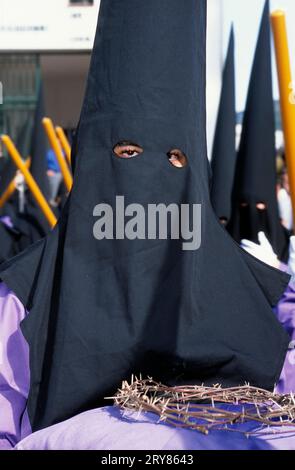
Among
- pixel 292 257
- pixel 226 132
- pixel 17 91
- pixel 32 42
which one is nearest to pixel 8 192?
pixel 226 132

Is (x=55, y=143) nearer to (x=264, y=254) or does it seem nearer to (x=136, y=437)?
(x=264, y=254)

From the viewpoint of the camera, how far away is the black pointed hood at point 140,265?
8.84ft

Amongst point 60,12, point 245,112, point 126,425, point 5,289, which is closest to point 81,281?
point 5,289

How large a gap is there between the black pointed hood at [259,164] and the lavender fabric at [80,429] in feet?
10.7

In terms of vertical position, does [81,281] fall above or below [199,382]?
above

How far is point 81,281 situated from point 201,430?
66cm

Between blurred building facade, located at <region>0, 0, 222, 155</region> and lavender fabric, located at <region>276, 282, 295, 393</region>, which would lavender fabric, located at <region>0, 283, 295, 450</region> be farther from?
blurred building facade, located at <region>0, 0, 222, 155</region>

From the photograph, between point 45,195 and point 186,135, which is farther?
point 45,195

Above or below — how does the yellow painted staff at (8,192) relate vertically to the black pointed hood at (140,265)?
below

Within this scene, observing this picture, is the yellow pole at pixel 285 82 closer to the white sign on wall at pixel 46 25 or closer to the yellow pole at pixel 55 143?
the yellow pole at pixel 55 143

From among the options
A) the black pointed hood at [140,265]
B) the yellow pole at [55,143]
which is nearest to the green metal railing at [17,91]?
the yellow pole at [55,143]

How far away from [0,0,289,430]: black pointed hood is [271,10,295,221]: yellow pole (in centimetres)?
25
